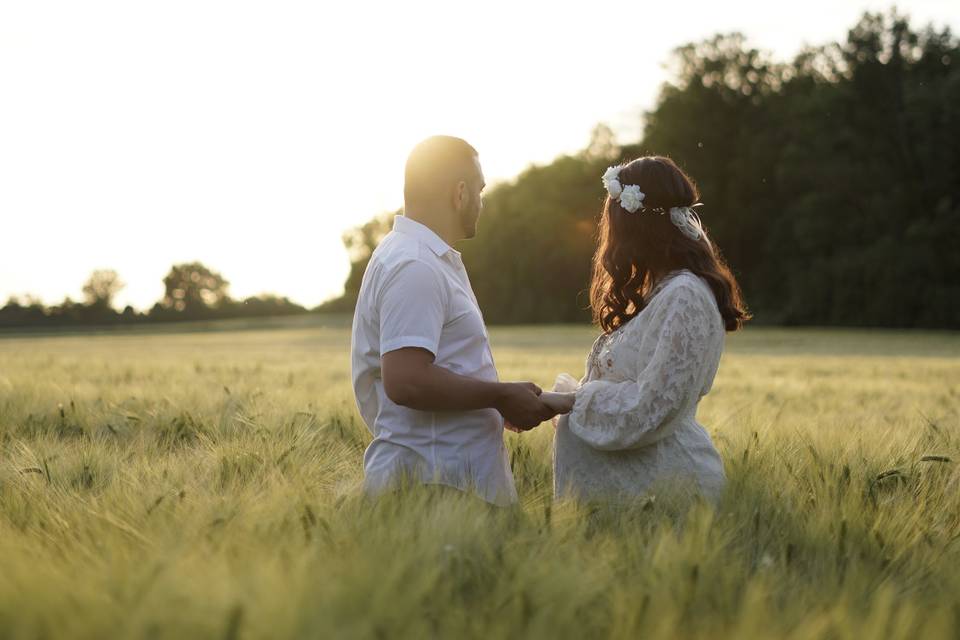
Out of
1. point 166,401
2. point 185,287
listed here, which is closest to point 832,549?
point 166,401

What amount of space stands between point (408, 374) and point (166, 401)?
9.09 ft

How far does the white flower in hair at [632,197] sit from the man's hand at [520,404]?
79cm

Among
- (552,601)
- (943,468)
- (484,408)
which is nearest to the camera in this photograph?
(552,601)

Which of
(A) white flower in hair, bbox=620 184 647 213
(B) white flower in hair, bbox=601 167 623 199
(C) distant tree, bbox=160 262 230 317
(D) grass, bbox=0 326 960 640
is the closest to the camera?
(D) grass, bbox=0 326 960 640

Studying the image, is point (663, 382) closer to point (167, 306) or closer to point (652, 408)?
point (652, 408)

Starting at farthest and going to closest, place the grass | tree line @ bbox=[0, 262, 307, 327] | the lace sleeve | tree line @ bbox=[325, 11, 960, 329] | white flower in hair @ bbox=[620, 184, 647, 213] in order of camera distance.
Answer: tree line @ bbox=[0, 262, 307, 327] < tree line @ bbox=[325, 11, 960, 329] < white flower in hair @ bbox=[620, 184, 647, 213] < the lace sleeve < the grass

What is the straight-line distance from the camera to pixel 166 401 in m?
4.88

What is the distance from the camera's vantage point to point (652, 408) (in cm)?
290

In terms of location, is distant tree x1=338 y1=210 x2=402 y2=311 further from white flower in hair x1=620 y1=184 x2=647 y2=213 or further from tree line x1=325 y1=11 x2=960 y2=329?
white flower in hair x1=620 y1=184 x2=647 y2=213

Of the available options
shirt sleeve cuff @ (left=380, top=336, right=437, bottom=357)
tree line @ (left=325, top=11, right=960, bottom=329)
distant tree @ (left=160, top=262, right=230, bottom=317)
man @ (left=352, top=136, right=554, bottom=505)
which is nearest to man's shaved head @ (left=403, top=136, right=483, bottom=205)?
man @ (left=352, top=136, right=554, bottom=505)

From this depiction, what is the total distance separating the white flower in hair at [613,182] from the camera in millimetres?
3219

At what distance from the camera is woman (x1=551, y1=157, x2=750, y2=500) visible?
9.52 feet

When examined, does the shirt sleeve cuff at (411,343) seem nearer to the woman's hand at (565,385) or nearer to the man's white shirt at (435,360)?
the man's white shirt at (435,360)

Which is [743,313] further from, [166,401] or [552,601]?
[166,401]
